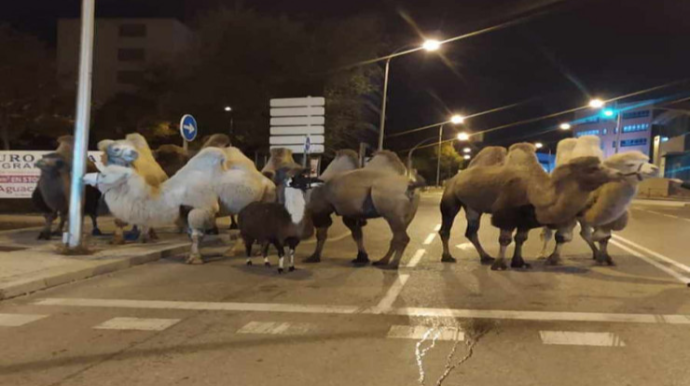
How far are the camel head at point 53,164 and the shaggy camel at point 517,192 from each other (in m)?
7.59

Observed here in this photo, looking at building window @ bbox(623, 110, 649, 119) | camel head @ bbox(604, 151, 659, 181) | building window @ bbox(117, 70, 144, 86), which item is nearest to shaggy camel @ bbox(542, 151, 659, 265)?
camel head @ bbox(604, 151, 659, 181)

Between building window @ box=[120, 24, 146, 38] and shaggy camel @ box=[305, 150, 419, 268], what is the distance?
7217cm

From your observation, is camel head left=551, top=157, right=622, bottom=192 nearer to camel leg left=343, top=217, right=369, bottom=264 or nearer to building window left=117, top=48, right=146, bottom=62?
camel leg left=343, top=217, right=369, bottom=264

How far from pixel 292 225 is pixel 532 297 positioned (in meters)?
3.71

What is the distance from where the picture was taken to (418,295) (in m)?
8.41

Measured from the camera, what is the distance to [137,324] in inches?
265

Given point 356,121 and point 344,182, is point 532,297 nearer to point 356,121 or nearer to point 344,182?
point 344,182

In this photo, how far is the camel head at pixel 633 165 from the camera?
9.86 metres

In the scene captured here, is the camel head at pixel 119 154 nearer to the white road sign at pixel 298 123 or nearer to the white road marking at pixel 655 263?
the white road sign at pixel 298 123

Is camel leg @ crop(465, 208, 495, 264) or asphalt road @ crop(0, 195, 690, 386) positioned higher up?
camel leg @ crop(465, 208, 495, 264)

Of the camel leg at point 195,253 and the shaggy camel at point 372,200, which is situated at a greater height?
the shaggy camel at point 372,200

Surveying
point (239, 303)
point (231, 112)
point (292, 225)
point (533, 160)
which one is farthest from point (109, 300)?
point (231, 112)

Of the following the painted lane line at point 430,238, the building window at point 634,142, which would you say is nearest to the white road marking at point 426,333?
the painted lane line at point 430,238

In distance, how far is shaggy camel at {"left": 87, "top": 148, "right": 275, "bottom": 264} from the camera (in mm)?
10391
